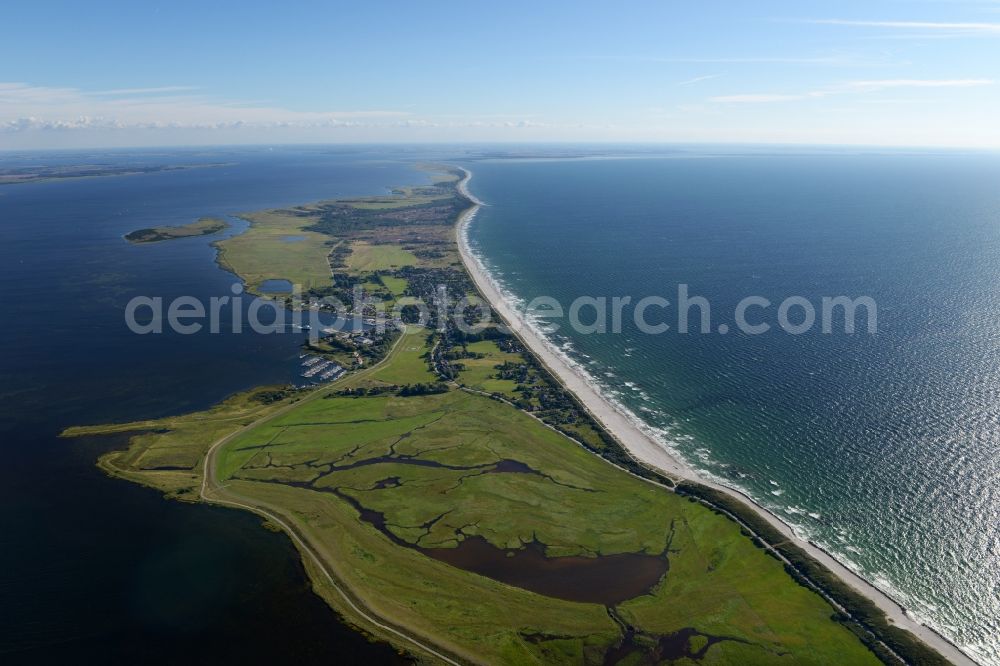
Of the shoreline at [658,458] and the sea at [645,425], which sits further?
the sea at [645,425]

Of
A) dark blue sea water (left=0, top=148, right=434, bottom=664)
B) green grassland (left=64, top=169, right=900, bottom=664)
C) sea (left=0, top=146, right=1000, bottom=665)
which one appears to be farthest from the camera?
sea (left=0, top=146, right=1000, bottom=665)

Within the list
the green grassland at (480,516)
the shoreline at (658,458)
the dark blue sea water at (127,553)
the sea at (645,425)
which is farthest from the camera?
the sea at (645,425)

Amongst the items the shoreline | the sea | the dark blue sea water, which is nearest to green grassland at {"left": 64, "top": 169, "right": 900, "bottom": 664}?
the dark blue sea water

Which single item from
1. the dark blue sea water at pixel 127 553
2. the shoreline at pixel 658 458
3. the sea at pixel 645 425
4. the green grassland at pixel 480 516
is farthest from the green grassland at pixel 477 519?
the sea at pixel 645 425

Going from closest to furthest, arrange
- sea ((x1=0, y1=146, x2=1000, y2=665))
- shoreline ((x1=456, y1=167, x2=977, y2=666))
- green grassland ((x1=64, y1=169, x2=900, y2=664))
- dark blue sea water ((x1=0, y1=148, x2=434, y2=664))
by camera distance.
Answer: shoreline ((x1=456, y1=167, x2=977, y2=666)) → dark blue sea water ((x1=0, y1=148, x2=434, y2=664)) → green grassland ((x1=64, y1=169, x2=900, y2=664)) → sea ((x1=0, y1=146, x2=1000, y2=665))

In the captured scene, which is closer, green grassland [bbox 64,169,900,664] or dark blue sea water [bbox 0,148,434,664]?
dark blue sea water [bbox 0,148,434,664]

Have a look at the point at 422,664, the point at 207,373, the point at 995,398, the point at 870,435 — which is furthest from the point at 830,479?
the point at 207,373

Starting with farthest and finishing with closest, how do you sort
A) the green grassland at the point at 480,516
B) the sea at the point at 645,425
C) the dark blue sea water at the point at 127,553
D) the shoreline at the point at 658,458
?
1. the sea at the point at 645,425
2. the green grassland at the point at 480,516
3. the dark blue sea water at the point at 127,553
4. the shoreline at the point at 658,458

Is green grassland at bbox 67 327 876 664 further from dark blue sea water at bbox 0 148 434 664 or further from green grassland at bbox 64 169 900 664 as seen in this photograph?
dark blue sea water at bbox 0 148 434 664

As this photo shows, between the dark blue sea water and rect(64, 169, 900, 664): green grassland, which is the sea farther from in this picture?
rect(64, 169, 900, 664): green grassland

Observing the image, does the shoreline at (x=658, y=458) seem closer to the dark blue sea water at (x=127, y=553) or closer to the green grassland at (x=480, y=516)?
the green grassland at (x=480, y=516)
